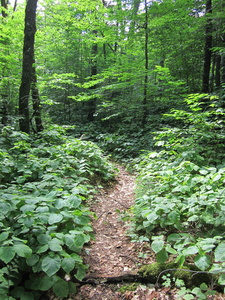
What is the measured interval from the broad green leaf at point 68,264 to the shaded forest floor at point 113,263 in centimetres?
48

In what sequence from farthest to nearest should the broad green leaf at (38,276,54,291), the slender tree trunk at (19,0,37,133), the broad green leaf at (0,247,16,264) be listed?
the slender tree trunk at (19,0,37,133) → the broad green leaf at (38,276,54,291) → the broad green leaf at (0,247,16,264)

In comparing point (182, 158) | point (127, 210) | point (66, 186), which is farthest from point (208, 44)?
point (66, 186)

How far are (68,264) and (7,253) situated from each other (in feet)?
1.96

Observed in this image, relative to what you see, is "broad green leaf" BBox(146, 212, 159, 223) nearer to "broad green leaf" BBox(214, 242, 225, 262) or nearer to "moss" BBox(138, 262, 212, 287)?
"moss" BBox(138, 262, 212, 287)

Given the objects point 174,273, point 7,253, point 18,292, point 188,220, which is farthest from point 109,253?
point 7,253

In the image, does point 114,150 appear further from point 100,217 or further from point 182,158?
point 100,217

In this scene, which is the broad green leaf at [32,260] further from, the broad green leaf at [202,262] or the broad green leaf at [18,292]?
the broad green leaf at [202,262]

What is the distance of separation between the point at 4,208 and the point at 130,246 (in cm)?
198

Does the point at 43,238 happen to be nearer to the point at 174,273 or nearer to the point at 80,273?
the point at 80,273

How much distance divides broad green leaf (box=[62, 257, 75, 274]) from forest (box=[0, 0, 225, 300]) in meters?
0.01

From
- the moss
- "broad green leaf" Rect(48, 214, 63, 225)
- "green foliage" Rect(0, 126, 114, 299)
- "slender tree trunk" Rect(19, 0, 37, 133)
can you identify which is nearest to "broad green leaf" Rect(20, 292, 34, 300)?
"green foliage" Rect(0, 126, 114, 299)

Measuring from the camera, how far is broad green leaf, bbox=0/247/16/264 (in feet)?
6.00

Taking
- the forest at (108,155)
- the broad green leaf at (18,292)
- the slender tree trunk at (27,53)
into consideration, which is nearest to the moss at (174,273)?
the forest at (108,155)

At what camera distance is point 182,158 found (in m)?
5.01
